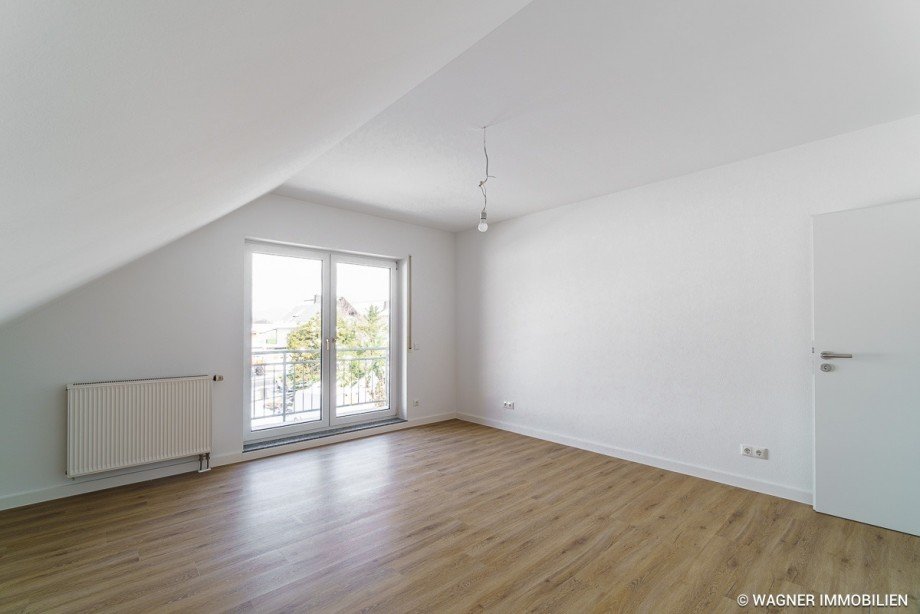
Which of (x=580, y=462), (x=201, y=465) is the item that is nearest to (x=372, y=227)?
(x=201, y=465)

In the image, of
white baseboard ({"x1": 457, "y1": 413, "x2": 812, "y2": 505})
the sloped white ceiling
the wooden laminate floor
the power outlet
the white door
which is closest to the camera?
the sloped white ceiling

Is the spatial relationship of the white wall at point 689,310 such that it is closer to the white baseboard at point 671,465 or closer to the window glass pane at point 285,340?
the white baseboard at point 671,465

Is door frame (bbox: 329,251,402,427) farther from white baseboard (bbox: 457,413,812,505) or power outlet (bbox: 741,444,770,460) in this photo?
power outlet (bbox: 741,444,770,460)

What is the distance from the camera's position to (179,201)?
212 cm

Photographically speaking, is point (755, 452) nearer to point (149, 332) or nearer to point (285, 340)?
point (285, 340)

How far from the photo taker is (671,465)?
3.95m

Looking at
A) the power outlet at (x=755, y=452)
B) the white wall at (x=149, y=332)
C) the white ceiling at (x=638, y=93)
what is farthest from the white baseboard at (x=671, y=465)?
the white wall at (x=149, y=332)

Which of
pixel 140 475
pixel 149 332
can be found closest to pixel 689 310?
pixel 149 332

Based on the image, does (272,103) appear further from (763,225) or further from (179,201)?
(763,225)

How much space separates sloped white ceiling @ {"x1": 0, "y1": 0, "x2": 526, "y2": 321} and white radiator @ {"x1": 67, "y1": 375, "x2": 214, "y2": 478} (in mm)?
1493

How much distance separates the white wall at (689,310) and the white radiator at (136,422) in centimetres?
351

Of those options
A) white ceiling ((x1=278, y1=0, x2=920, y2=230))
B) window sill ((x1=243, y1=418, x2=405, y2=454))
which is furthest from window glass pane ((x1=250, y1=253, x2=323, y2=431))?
white ceiling ((x1=278, y1=0, x2=920, y2=230))

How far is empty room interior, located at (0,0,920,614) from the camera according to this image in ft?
4.17

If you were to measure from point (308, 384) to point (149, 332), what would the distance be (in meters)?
1.71
